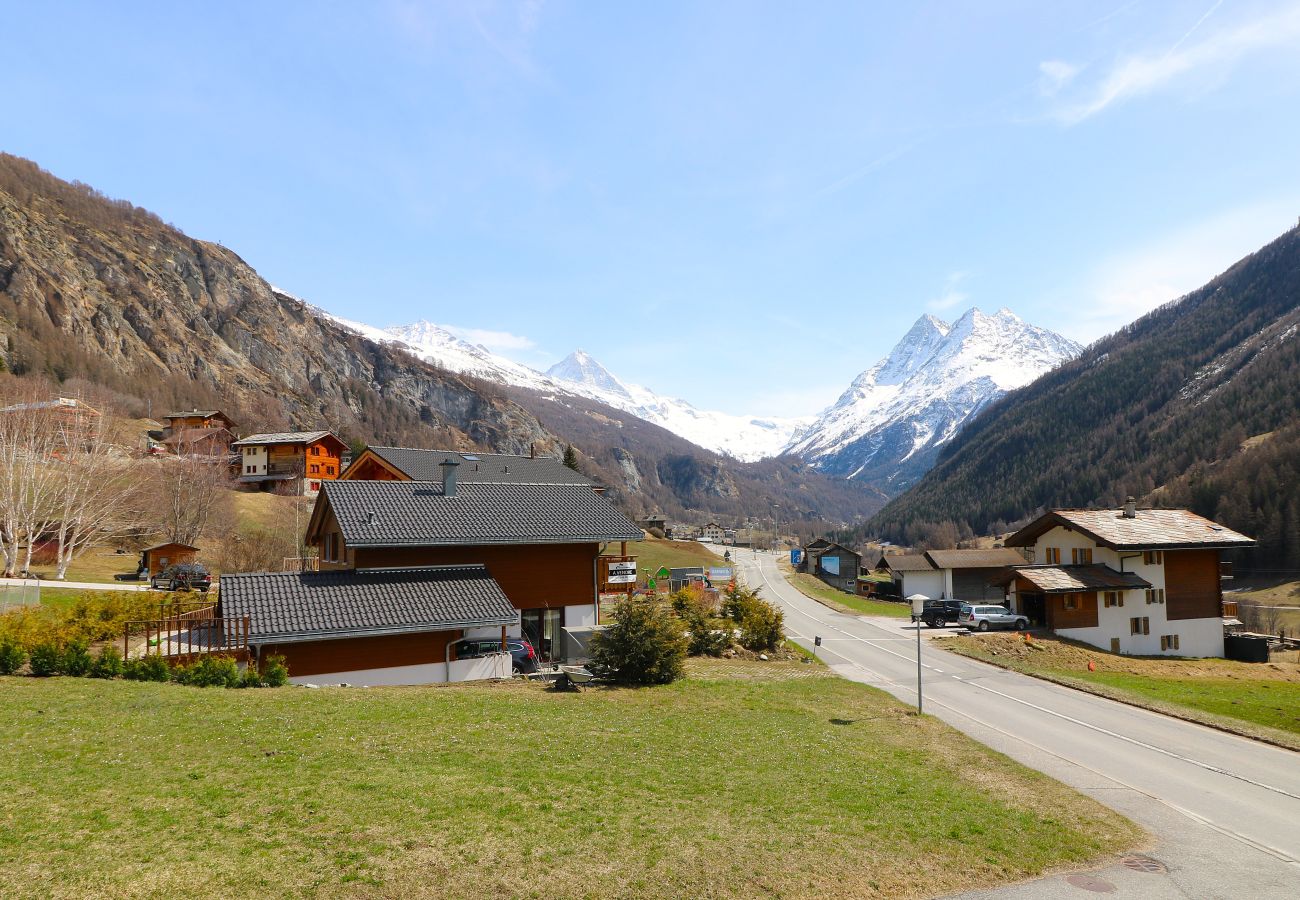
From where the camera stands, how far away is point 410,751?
44.9 feet

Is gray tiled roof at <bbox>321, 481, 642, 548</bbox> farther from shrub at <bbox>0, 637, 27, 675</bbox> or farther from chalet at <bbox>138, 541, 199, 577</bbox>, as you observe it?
chalet at <bbox>138, 541, 199, 577</bbox>

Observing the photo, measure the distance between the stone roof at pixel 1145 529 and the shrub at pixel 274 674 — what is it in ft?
161

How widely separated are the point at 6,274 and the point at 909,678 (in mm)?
170452

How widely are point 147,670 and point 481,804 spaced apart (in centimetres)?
1360

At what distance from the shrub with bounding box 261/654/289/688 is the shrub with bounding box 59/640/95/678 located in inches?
166

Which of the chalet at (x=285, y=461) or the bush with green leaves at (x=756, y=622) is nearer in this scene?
the bush with green leaves at (x=756, y=622)

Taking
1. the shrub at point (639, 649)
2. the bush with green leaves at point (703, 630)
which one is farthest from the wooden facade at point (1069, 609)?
the shrub at point (639, 649)

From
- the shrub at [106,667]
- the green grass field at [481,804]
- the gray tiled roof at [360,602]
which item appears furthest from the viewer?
the gray tiled roof at [360,602]

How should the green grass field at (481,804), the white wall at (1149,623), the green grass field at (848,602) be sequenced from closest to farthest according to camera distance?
1. the green grass field at (481,804)
2. the white wall at (1149,623)
3. the green grass field at (848,602)

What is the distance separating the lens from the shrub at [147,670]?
19125 millimetres

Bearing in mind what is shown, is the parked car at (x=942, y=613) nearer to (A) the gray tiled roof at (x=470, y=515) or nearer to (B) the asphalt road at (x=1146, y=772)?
(B) the asphalt road at (x=1146, y=772)

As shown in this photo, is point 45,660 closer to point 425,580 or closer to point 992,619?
point 425,580

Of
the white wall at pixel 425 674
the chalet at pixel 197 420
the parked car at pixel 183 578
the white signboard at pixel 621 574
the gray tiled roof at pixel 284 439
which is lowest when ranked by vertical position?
the white wall at pixel 425 674

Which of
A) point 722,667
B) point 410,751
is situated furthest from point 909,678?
point 410,751
